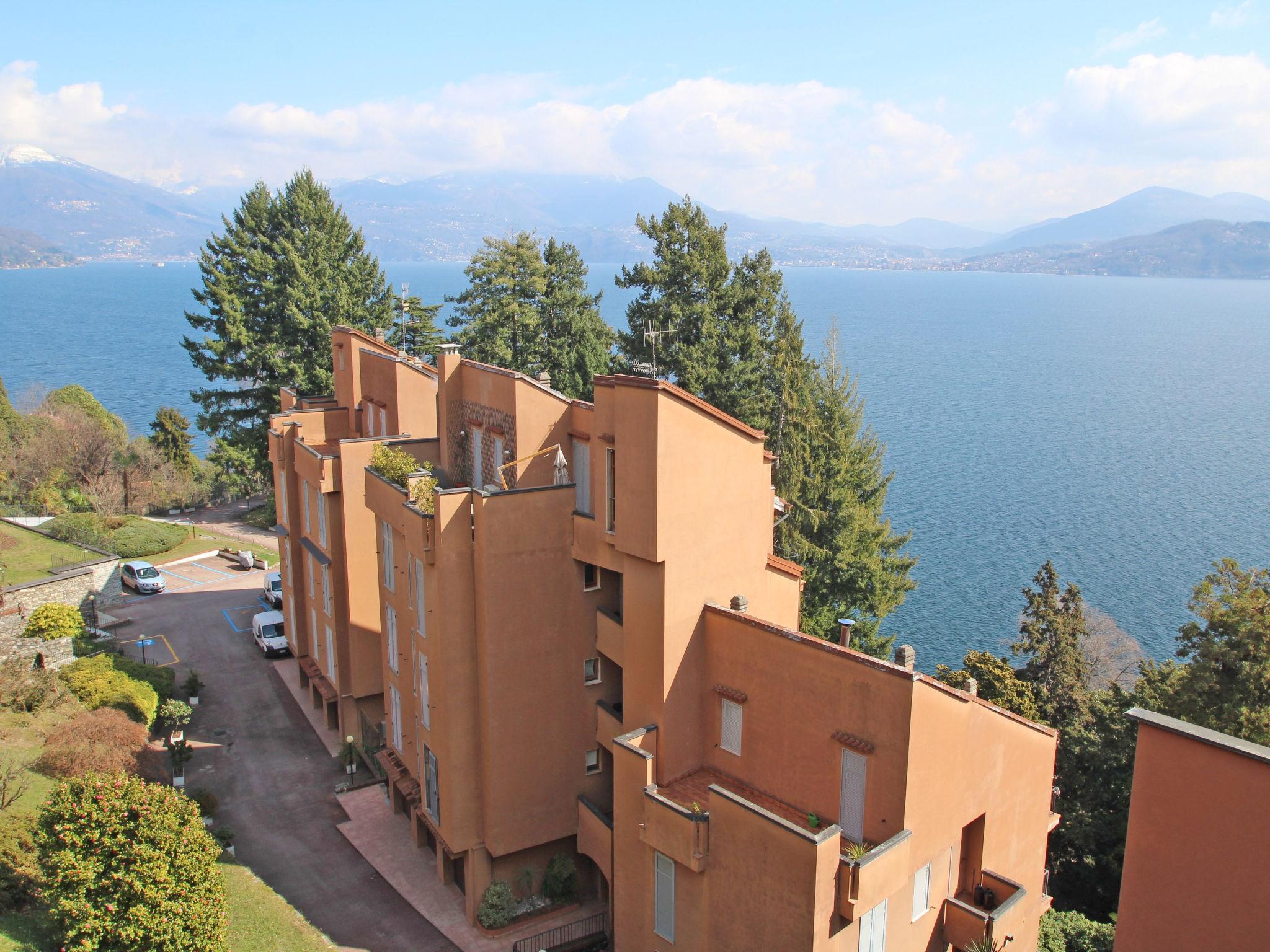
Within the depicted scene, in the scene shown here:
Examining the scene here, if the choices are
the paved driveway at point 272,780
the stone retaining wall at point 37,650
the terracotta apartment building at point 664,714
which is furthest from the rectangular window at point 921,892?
the stone retaining wall at point 37,650

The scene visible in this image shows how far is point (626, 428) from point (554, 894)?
39.6 feet

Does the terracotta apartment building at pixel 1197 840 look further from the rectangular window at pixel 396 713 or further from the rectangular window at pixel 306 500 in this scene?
the rectangular window at pixel 306 500

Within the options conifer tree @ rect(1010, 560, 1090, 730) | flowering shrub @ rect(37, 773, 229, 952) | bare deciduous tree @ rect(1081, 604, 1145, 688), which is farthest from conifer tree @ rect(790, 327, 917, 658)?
flowering shrub @ rect(37, 773, 229, 952)

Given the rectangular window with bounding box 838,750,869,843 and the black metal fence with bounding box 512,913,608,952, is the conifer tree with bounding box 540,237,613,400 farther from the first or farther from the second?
the rectangular window with bounding box 838,750,869,843

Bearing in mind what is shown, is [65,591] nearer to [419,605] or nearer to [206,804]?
[206,804]

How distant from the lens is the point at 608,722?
20.7m

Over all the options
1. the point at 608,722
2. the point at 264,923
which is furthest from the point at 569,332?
the point at 264,923

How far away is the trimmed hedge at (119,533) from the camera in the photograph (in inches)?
1737

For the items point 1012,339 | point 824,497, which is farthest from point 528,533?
point 1012,339

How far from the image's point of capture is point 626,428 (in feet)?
58.2

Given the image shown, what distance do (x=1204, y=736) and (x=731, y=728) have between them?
855 cm

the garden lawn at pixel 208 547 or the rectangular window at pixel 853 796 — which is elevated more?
the rectangular window at pixel 853 796

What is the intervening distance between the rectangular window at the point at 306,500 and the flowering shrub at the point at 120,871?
13.7 m

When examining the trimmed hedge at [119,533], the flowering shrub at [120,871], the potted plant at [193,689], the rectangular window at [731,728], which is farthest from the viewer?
→ the trimmed hedge at [119,533]
